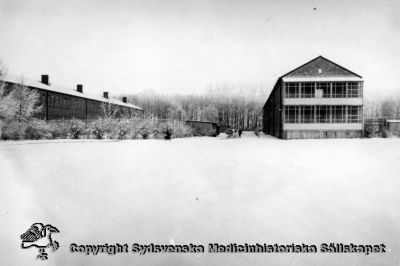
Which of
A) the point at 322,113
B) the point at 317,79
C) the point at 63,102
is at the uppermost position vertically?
the point at 317,79

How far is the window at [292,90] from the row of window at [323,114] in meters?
1.57

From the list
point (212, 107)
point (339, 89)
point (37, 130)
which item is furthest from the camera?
point (212, 107)

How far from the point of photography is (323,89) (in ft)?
112

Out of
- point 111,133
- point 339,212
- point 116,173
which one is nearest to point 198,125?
point 111,133

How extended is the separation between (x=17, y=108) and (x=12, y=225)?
27.5m

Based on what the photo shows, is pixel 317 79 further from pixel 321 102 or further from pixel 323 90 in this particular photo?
pixel 321 102

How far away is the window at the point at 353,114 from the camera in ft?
106

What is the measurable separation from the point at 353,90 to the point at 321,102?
4232 millimetres

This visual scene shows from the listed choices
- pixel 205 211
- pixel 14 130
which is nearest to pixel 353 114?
pixel 205 211

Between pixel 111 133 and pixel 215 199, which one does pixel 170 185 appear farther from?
pixel 111 133

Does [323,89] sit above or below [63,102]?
above

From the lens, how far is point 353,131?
32188 millimetres

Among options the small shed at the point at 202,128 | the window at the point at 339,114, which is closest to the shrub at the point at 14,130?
the small shed at the point at 202,128

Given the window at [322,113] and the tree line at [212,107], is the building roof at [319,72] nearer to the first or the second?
the window at [322,113]
